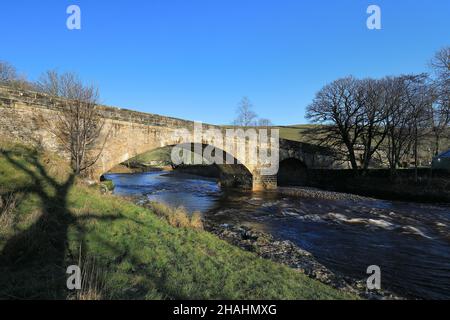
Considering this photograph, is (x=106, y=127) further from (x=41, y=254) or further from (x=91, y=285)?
(x=91, y=285)

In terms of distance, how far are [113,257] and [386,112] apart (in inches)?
1179

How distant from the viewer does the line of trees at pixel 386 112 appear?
84.2 ft

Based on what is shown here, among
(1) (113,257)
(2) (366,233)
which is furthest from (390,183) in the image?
(1) (113,257)

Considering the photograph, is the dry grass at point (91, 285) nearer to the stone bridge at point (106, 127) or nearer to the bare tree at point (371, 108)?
the stone bridge at point (106, 127)

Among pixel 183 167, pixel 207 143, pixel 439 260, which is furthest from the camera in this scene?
pixel 183 167

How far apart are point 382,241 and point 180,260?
8359 millimetres

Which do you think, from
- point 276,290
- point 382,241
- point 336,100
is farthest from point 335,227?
point 336,100

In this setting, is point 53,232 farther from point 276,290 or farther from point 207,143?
point 207,143

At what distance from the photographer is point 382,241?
10.7 metres

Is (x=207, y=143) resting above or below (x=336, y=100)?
below

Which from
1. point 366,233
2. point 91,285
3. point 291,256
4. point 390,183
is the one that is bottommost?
point 366,233

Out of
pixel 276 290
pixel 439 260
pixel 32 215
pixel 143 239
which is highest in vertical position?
pixel 32 215

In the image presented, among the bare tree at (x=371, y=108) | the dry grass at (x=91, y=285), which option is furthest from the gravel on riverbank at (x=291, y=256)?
the bare tree at (x=371, y=108)

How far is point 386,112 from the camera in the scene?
2845 centimetres
